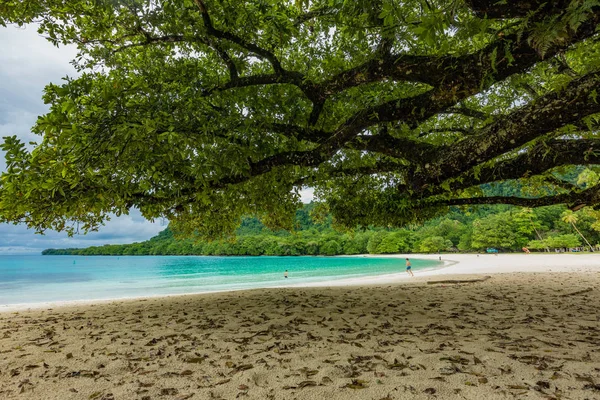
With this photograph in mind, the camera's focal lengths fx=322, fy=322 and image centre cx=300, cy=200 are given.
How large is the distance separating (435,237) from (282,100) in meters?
66.5

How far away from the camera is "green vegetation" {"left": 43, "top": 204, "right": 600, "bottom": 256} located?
4966cm

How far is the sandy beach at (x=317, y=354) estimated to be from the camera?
9.97 ft

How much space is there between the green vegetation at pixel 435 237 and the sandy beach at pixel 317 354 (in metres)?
5.86

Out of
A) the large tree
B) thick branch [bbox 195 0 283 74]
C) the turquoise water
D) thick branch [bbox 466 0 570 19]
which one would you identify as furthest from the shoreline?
thick branch [bbox 466 0 570 19]

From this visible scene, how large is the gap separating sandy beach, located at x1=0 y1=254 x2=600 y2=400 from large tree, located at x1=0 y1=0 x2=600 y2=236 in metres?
2.14

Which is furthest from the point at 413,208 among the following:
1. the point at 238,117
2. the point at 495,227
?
the point at 495,227

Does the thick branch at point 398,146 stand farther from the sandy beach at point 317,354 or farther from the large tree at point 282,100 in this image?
the sandy beach at point 317,354

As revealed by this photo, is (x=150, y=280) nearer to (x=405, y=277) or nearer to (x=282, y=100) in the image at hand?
(x=405, y=277)

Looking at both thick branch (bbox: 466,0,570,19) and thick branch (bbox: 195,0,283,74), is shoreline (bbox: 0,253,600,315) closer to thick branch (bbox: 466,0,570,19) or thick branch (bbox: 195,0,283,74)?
thick branch (bbox: 195,0,283,74)

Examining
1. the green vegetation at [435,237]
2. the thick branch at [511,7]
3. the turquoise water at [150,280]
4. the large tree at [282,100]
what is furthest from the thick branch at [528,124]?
the turquoise water at [150,280]

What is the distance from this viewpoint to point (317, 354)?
4012 mm

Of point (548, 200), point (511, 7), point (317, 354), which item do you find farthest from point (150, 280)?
point (511, 7)

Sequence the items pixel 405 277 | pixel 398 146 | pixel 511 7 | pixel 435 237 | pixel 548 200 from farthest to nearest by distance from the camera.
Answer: pixel 435 237, pixel 405 277, pixel 548 200, pixel 398 146, pixel 511 7

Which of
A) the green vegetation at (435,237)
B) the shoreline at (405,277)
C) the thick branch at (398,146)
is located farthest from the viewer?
the green vegetation at (435,237)
